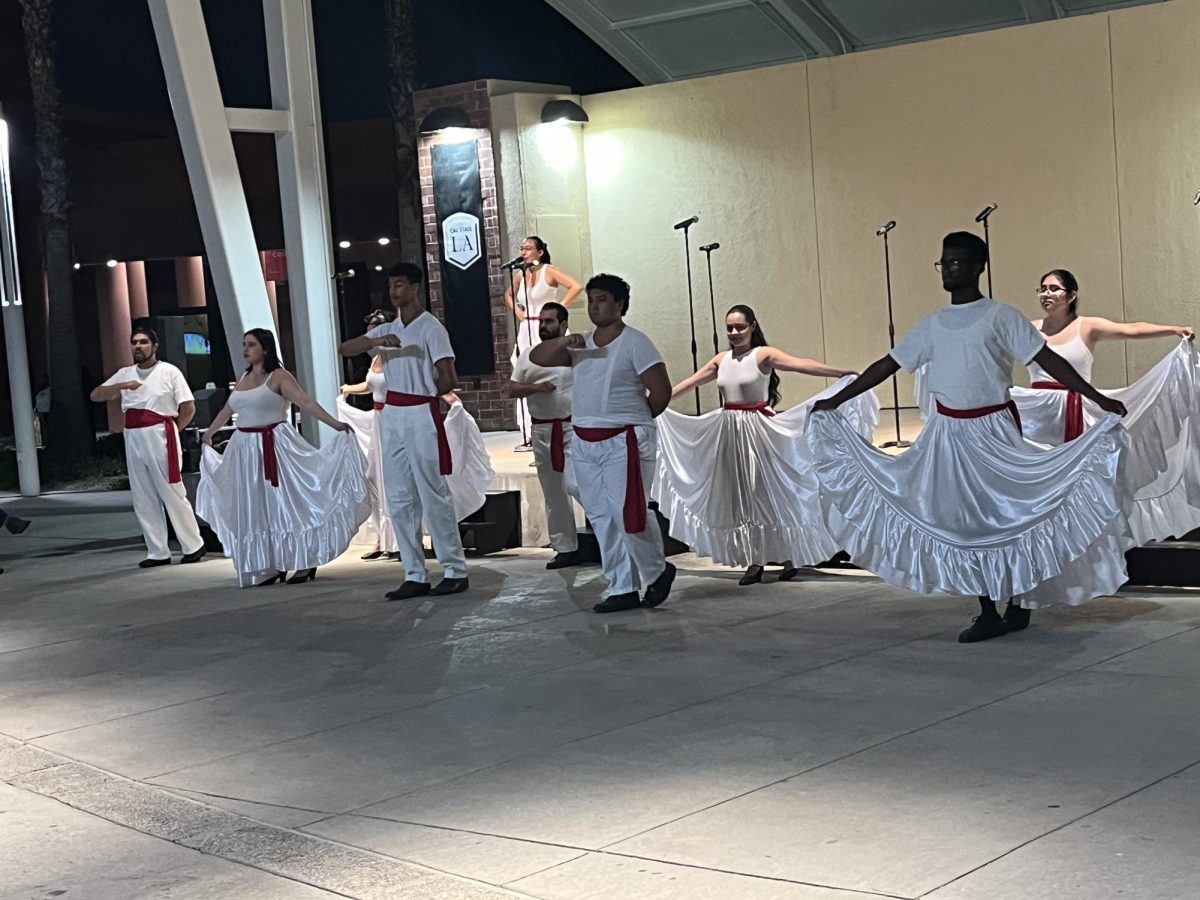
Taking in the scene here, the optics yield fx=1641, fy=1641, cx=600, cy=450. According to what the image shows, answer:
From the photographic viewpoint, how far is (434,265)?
55.2 ft

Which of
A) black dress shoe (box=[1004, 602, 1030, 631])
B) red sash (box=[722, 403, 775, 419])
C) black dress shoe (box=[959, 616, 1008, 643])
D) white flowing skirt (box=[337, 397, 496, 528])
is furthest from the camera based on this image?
white flowing skirt (box=[337, 397, 496, 528])

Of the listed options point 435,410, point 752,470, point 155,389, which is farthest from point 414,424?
point 155,389

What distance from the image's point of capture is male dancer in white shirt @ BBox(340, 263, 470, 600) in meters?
9.30

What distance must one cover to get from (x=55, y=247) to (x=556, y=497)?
539 inches

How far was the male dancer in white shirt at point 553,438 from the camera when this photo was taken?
1044cm

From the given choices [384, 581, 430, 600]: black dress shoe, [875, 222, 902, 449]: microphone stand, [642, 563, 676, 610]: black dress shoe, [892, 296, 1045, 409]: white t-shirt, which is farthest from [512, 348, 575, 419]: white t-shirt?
[892, 296, 1045, 409]: white t-shirt

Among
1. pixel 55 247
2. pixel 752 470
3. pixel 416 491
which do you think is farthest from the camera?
pixel 55 247

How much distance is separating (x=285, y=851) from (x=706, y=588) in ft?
15.4

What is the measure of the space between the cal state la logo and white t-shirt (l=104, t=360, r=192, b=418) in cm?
495

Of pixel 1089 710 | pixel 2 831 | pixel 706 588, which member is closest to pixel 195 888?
pixel 2 831

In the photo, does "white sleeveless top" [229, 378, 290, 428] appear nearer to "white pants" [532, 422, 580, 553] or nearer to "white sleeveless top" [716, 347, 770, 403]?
"white pants" [532, 422, 580, 553]

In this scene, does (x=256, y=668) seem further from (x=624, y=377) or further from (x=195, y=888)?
(x=195, y=888)

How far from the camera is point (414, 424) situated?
9.35 meters

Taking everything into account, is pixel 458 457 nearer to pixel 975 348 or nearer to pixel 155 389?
pixel 155 389
